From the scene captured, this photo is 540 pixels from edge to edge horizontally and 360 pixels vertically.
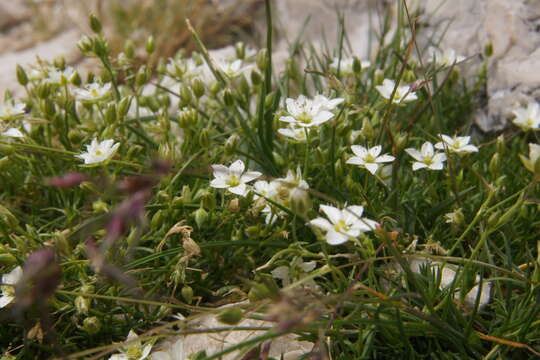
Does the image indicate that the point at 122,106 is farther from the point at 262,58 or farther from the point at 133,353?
the point at 133,353

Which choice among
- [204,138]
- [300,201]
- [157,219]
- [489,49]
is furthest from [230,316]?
[489,49]

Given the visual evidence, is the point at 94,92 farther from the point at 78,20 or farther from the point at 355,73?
the point at 78,20

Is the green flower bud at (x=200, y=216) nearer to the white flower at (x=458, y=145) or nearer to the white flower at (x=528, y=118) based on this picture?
the white flower at (x=458, y=145)

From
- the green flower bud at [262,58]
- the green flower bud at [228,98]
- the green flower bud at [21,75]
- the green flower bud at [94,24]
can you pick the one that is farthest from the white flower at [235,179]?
the green flower bud at [21,75]

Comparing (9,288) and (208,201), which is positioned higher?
(208,201)

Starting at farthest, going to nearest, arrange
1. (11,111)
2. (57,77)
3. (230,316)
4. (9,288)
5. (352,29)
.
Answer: (352,29)
(57,77)
(11,111)
(9,288)
(230,316)

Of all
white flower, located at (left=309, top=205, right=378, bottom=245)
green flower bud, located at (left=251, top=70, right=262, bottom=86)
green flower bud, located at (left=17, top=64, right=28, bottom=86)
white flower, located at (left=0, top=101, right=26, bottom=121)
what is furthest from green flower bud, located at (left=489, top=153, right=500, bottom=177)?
green flower bud, located at (left=17, top=64, right=28, bottom=86)

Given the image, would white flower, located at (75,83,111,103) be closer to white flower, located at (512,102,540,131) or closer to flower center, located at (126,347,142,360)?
flower center, located at (126,347,142,360)
